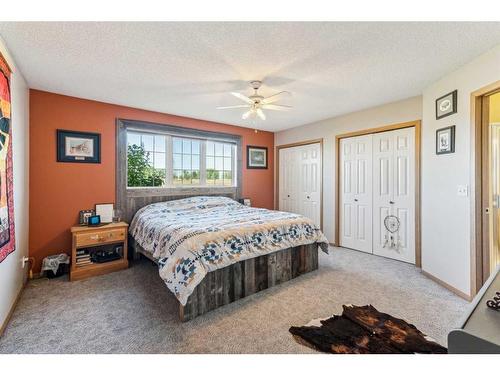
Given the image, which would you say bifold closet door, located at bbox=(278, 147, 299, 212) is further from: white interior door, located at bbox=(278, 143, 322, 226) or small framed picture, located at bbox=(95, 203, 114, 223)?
small framed picture, located at bbox=(95, 203, 114, 223)

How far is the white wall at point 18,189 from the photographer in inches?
78.5

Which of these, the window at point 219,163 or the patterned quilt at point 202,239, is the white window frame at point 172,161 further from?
the patterned quilt at point 202,239

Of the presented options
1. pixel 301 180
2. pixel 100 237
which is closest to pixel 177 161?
pixel 100 237

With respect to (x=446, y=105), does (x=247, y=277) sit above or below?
below

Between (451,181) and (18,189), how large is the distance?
450 centimetres

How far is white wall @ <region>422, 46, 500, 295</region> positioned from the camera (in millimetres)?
2301

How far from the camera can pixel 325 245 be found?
10.5 feet

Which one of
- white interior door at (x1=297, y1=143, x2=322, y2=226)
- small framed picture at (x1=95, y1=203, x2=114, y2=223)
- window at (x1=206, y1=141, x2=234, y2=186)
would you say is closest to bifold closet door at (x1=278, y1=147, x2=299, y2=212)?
white interior door at (x1=297, y1=143, x2=322, y2=226)

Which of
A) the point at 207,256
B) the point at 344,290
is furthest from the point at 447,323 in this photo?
the point at 207,256

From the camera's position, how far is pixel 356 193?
4039 millimetres

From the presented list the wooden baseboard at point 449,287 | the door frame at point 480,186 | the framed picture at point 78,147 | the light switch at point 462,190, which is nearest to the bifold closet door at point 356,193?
the wooden baseboard at point 449,287

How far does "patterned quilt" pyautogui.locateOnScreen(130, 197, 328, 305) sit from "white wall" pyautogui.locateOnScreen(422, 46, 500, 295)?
127 cm

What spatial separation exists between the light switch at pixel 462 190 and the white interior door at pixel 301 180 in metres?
2.26

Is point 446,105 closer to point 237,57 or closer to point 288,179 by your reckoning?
point 237,57
